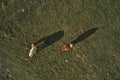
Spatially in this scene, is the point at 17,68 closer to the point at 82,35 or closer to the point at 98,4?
the point at 82,35

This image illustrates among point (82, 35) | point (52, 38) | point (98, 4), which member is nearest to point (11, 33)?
point (52, 38)

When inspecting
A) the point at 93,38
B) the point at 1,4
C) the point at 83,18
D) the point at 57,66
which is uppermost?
the point at 1,4

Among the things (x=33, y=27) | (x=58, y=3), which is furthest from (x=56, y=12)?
(x=33, y=27)

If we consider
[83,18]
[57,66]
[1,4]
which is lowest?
[57,66]

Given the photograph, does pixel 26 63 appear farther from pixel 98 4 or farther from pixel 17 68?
pixel 98 4

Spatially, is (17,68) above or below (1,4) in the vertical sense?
below

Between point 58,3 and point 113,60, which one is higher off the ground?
point 58,3
